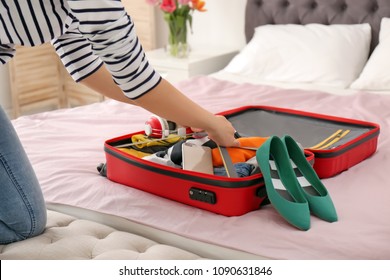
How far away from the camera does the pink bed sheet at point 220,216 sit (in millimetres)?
1476

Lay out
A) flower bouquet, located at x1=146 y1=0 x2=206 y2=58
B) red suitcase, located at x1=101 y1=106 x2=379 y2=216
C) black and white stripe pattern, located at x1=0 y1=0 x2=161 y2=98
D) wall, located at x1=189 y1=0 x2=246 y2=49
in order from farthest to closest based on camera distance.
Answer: wall, located at x1=189 y1=0 x2=246 y2=49
flower bouquet, located at x1=146 y1=0 x2=206 y2=58
red suitcase, located at x1=101 y1=106 x2=379 y2=216
black and white stripe pattern, located at x1=0 y1=0 x2=161 y2=98

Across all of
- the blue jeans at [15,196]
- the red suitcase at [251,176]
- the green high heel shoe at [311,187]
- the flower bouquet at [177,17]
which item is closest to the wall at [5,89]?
the flower bouquet at [177,17]

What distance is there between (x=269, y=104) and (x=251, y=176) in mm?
1107

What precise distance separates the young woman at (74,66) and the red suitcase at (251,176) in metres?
0.14

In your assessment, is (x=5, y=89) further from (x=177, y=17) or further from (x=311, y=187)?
(x=311, y=187)

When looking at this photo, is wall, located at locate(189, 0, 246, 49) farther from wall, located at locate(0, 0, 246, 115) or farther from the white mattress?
the white mattress

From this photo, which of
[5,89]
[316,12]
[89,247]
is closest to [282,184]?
[89,247]

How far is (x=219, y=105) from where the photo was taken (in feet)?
8.84

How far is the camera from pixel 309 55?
3.12 m

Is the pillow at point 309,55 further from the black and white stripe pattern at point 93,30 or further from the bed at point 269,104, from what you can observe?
the black and white stripe pattern at point 93,30

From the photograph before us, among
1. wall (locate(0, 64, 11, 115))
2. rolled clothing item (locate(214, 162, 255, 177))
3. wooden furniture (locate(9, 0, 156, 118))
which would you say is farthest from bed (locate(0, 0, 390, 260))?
wall (locate(0, 64, 11, 115))

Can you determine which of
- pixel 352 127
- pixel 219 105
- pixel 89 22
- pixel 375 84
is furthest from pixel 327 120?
pixel 89 22

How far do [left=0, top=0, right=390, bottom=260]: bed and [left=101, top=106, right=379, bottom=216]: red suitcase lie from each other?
0.03m

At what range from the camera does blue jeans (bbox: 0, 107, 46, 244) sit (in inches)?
62.6
